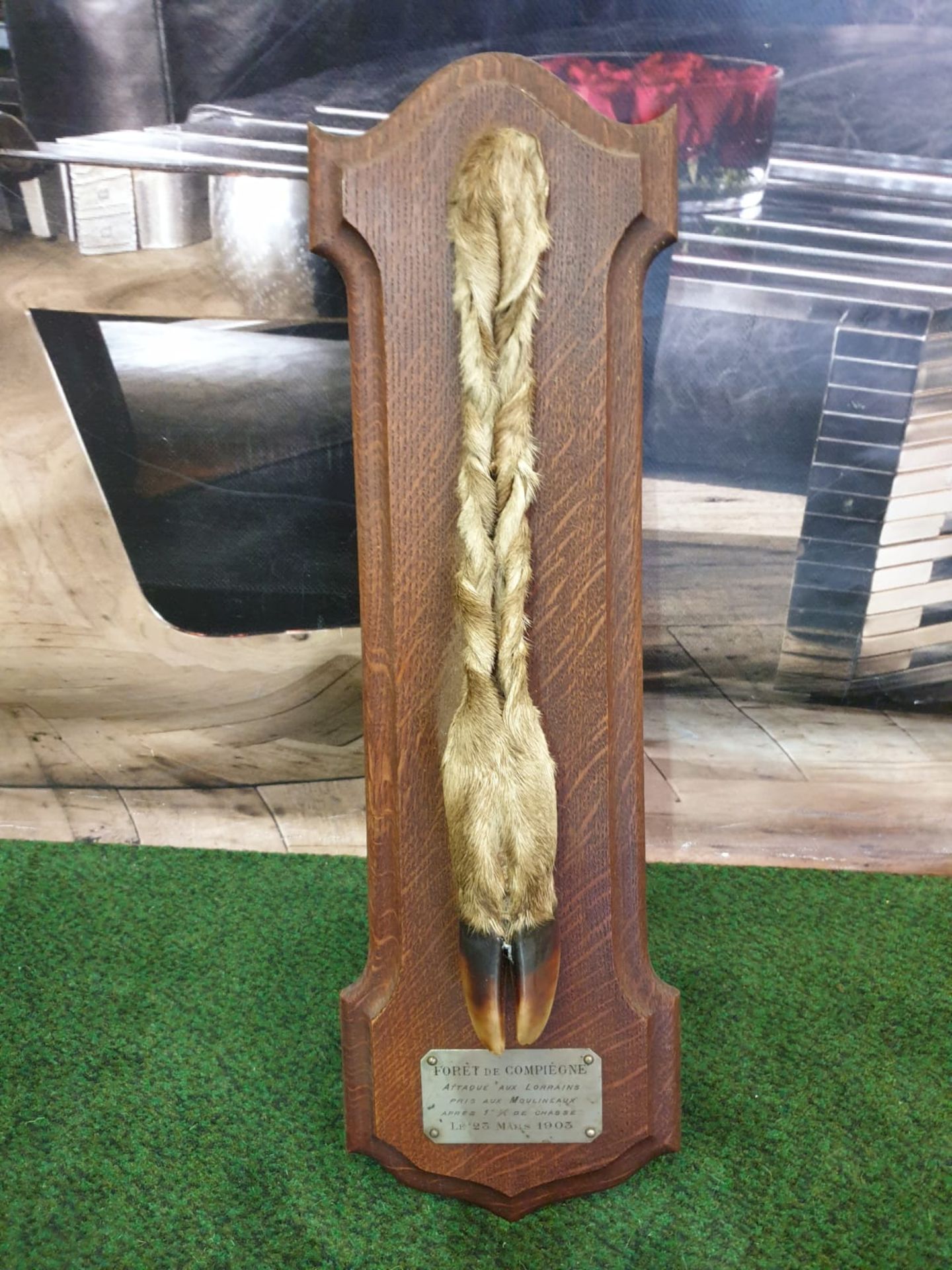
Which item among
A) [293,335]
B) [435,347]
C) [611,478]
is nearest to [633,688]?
[611,478]

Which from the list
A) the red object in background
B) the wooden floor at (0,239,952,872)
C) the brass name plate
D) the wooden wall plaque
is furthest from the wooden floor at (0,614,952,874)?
the red object in background

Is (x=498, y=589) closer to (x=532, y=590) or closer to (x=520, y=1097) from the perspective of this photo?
(x=532, y=590)

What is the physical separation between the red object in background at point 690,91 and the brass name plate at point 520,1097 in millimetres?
1358

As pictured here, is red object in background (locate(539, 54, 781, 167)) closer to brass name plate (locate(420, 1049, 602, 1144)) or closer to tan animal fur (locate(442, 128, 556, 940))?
tan animal fur (locate(442, 128, 556, 940))

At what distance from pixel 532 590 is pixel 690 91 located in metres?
0.91

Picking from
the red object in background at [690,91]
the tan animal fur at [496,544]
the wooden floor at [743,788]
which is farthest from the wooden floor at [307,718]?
the tan animal fur at [496,544]

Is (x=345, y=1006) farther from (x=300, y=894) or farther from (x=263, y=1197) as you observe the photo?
(x=300, y=894)

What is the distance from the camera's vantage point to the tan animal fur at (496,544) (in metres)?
1.08

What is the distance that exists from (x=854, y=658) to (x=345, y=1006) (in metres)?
1.10

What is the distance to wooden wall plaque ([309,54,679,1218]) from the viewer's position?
1103mm

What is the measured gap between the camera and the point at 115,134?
157 cm

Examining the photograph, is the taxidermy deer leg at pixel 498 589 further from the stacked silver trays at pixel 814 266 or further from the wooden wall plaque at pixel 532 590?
the stacked silver trays at pixel 814 266

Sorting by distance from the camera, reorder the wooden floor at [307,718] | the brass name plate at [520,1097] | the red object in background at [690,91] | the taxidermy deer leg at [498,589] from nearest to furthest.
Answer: the taxidermy deer leg at [498,589] < the brass name plate at [520,1097] < the red object in background at [690,91] < the wooden floor at [307,718]

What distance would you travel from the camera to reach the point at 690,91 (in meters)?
1.53
